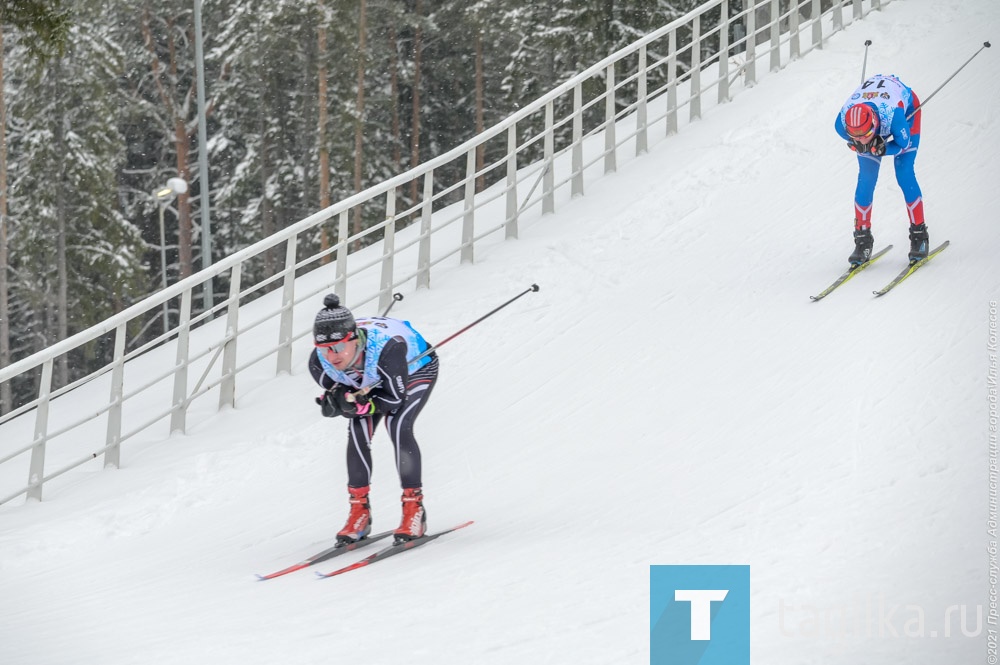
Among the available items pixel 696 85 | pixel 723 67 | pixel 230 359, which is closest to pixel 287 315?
pixel 230 359

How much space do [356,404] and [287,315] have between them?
11.2 ft

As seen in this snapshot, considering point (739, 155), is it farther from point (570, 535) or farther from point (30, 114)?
point (30, 114)

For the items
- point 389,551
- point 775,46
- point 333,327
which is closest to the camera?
point 333,327

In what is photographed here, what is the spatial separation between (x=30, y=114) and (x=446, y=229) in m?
16.2

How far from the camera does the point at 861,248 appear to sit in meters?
9.30

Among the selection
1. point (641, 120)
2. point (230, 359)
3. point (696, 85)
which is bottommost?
point (230, 359)

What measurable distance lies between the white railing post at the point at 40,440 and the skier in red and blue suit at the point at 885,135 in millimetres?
6242

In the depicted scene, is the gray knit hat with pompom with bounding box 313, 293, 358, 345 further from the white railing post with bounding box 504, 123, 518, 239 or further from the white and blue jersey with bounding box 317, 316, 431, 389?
the white railing post with bounding box 504, 123, 518, 239

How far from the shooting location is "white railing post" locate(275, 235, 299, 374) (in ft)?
29.7

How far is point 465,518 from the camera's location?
21.7 feet

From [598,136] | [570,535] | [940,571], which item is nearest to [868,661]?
[940,571]

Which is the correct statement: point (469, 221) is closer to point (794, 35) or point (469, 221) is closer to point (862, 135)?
→ point (862, 135)

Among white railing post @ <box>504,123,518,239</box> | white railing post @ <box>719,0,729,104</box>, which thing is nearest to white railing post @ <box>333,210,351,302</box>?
white railing post @ <box>504,123,518,239</box>
